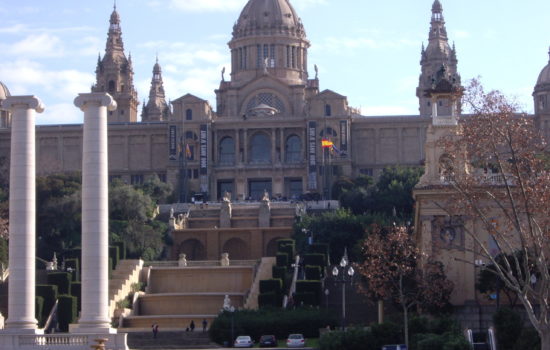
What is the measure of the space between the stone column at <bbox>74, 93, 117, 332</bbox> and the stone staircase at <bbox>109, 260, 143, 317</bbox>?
33285 mm

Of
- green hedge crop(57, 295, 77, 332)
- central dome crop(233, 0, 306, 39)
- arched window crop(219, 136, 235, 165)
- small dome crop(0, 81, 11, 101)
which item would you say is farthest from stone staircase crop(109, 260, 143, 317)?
central dome crop(233, 0, 306, 39)

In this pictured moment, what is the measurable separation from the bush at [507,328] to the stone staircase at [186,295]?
27.7 metres

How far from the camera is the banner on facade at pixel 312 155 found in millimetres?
152500

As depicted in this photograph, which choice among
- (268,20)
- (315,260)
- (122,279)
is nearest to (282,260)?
(315,260)

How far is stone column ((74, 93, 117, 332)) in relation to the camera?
182 ft

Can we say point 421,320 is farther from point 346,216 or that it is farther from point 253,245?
point 253,245

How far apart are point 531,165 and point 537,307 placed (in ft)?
66.2

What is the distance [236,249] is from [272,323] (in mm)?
47180

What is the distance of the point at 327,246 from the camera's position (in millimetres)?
101938

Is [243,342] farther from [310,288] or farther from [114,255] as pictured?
[114,255]

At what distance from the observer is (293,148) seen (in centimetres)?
15938

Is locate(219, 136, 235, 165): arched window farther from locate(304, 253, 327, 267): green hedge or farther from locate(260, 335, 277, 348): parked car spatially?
locate(260, 335, 277, 348): parked car

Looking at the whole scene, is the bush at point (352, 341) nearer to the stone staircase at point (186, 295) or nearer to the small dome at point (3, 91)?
the stone staircase at point (186, 295)

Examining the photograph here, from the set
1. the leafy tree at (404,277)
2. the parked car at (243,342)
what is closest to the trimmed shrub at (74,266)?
the parked car at (243,342)
